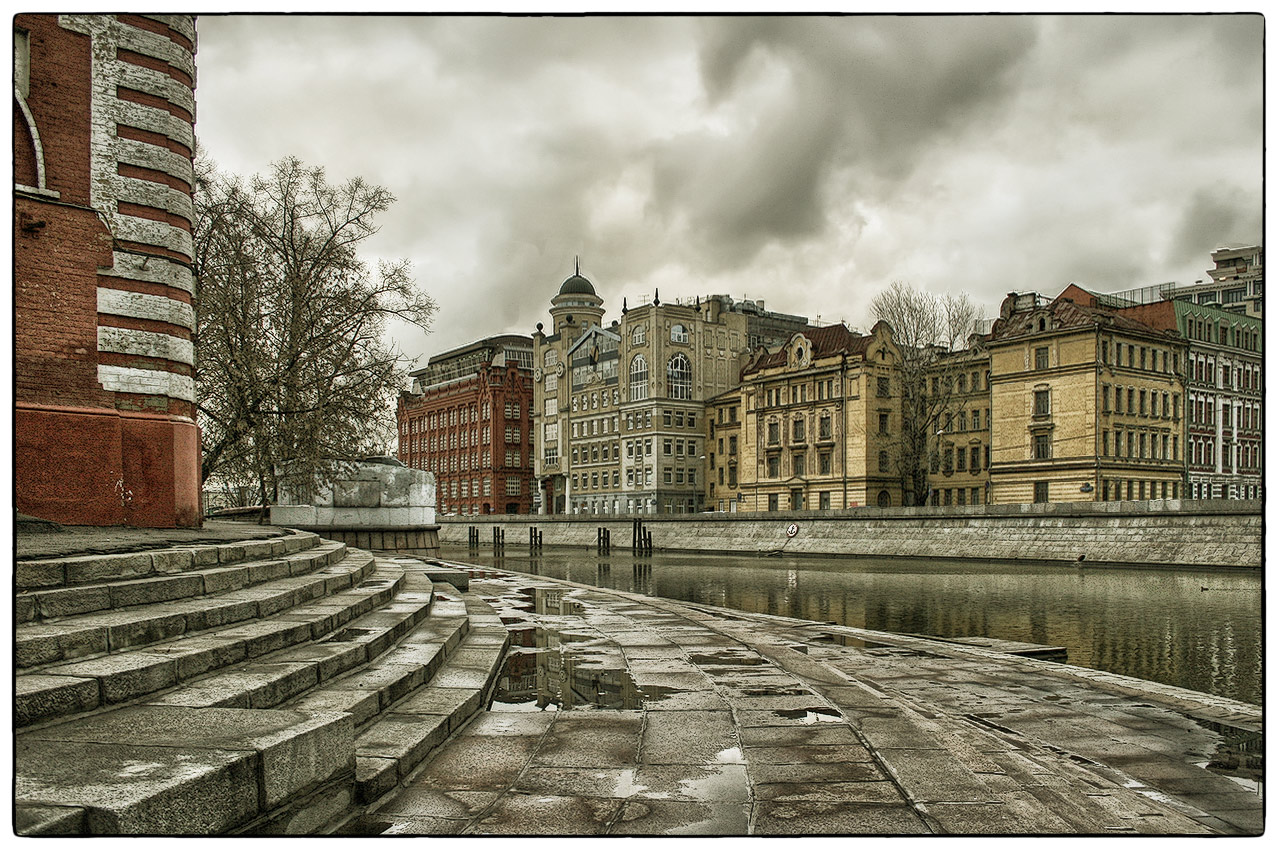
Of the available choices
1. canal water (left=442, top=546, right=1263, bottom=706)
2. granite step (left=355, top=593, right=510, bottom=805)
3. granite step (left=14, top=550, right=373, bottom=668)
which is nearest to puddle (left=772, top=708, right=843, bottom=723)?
granite step (left=355, top=593, right=510, bottom=805)

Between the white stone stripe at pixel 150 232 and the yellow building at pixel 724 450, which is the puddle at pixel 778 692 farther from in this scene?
the yellow building at pixel 724 450

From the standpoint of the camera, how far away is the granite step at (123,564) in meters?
6.78

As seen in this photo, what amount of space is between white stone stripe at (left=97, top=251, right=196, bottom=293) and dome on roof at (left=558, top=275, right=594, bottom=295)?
94573mm

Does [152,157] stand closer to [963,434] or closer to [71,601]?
[71,601]

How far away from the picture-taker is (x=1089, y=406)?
189 feet

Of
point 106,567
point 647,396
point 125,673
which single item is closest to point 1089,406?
point 647,396

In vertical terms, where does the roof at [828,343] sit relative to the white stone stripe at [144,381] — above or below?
above

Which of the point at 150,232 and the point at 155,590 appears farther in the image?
the point at 150,232

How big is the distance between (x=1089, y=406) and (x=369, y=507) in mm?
45088

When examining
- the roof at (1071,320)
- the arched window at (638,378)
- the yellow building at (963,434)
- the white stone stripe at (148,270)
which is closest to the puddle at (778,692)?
the white stone stripe at (148,270)

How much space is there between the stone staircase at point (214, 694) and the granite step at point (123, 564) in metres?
0.02

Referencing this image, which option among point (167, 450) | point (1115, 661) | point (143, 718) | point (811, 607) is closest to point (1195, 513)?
point (811, 607)

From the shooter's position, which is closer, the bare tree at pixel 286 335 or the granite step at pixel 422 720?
the granite step at pixel 422 720

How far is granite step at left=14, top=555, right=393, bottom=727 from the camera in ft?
17.0
